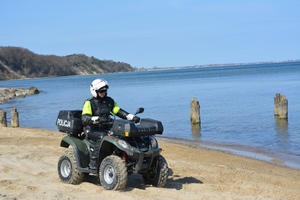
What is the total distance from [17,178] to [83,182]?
4.25 ft

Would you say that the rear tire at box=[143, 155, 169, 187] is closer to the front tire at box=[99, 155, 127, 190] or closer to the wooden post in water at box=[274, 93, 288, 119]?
the front tire at box=[99, 155, 127, 190]

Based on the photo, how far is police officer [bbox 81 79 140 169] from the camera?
823 cm

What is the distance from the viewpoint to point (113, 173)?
7.77 m

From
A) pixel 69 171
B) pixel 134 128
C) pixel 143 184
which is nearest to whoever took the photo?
pixel 134 128

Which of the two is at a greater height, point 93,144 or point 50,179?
point 93,144

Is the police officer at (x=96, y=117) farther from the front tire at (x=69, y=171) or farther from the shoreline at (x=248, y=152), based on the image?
the shoreline at (x=248, y=152)

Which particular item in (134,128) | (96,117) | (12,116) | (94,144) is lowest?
(12,116)

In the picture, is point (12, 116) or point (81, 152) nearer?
point (81, 152)

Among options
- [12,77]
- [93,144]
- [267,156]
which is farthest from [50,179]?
[12,77]

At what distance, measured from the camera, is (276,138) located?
1967cm

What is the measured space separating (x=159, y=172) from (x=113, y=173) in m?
0.86

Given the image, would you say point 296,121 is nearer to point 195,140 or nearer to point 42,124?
point 195,140

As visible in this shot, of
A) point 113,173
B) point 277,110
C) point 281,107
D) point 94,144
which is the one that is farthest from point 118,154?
point 277,110

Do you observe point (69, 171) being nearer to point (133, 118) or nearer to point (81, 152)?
point (81, 152)
